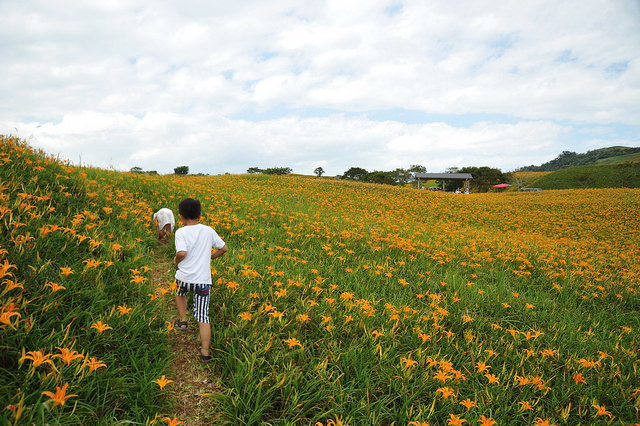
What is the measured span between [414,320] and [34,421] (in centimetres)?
333

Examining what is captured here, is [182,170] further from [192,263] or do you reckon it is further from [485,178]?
[485,178]

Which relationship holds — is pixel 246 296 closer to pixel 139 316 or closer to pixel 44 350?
pixel 139 316

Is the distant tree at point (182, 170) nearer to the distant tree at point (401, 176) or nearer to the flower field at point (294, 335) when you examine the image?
the flower field at point (294, 335)

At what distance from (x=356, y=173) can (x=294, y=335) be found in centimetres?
5282

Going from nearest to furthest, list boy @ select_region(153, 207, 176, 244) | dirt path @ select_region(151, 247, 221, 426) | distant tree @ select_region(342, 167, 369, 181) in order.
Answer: dirt path @ select_region(151, 247, 221, 426), boy @ select_region(153, 207, 176, 244), distant tree @ select_region(342, 167, 369, 181)

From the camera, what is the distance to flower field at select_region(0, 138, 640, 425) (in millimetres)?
1981

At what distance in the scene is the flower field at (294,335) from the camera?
78.0 inches

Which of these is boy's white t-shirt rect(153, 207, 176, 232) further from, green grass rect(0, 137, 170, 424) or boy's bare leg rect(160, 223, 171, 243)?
green grass rect(0, 137, 170, 424)

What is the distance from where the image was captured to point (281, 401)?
7.33 ft

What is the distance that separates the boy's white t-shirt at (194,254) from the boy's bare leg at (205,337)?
1.42 ft

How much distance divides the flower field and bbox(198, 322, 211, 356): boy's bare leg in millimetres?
103

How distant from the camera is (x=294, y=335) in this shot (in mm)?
2879

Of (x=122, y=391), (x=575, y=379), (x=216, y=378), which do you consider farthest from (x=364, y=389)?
(x=575, y=379)

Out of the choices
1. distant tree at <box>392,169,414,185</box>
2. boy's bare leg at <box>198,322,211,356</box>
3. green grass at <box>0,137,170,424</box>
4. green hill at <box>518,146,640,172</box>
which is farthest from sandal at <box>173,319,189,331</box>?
green hill at <box>518,146,640,172</box>
